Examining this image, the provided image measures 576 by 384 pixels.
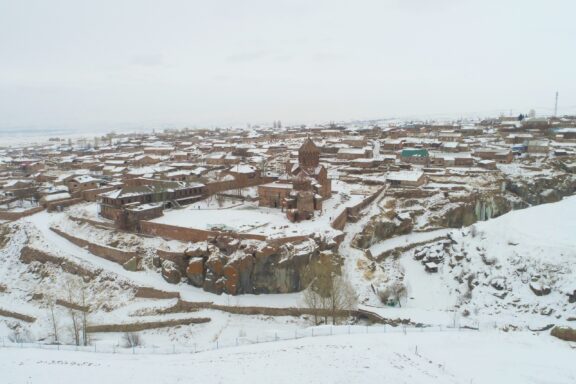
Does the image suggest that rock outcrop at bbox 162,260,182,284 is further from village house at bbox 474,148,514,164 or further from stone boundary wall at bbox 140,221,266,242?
village house at bbox 474,148,514,164

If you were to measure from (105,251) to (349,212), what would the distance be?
26059 millimetres

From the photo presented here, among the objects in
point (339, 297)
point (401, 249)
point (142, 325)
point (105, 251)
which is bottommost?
point (142, 325)

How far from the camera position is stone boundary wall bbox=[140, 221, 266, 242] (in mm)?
33750

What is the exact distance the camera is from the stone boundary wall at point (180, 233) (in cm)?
3375

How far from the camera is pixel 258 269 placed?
31.1 metres

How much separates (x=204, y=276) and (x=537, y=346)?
23503mm

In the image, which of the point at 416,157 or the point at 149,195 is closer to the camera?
the point at 149,195

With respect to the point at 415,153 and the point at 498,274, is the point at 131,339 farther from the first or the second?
the point at 415,153

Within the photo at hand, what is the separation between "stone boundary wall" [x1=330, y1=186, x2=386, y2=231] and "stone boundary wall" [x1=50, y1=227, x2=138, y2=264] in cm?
1986

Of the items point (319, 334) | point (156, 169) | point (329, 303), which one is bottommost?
point (329, 303)

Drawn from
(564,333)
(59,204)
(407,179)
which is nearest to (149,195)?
(59,204)

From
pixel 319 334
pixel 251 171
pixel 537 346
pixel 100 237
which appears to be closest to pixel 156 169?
pixel 251 171

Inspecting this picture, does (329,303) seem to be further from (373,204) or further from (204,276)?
(373,204)

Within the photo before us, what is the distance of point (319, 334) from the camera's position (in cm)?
1983
